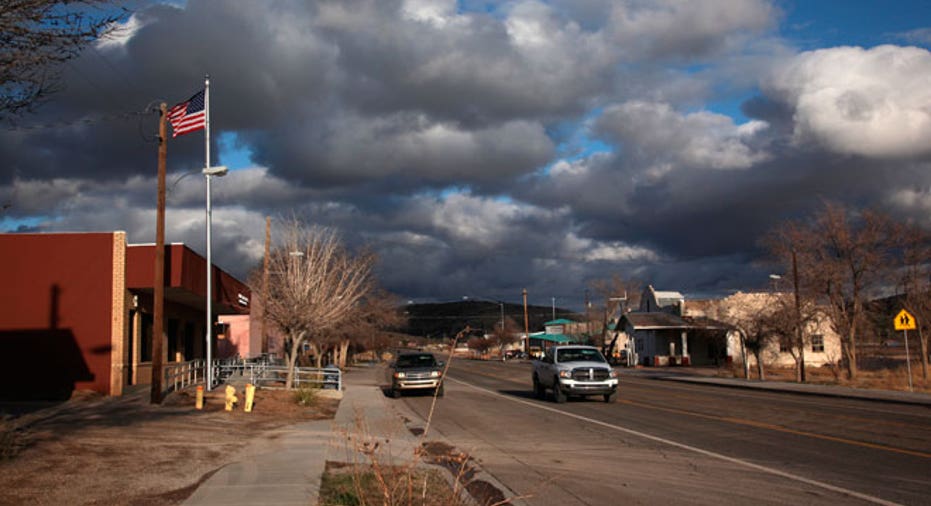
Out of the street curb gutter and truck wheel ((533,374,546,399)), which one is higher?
truck wheel ((533,374,546,399))

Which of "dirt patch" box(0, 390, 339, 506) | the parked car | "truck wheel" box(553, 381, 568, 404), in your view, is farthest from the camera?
the parked car

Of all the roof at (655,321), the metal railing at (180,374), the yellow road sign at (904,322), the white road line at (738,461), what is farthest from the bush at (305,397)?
the roof at (655,321)

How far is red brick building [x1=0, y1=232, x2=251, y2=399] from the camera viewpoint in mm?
24359

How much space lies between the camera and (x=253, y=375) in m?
31.9

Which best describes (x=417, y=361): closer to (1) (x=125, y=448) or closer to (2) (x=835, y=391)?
(2) (x=835, y=391)

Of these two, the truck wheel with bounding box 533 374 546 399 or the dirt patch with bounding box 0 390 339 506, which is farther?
the truck wheel with bounding box 533 374 546 399

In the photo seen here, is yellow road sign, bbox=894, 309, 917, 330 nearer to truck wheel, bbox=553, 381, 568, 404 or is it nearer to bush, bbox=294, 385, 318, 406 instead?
truck wheel, bbox=553, 381, 568, 404

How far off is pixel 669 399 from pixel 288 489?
62.2 ft

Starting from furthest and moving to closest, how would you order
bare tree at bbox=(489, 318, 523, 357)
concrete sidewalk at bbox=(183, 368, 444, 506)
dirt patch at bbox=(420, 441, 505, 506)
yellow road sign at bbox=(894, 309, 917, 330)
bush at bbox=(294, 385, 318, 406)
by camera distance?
bare tree at bbox=(489, 318, 523, 357)
yellow road sign at bbox=(894, 309, 917, 330)
bush at bbox=(294, 385, 318, 406)
dirt patch at bbox=(420, 441, 505, 506)
concrete sidewalk at bbox=(183, 368, 444, 506)

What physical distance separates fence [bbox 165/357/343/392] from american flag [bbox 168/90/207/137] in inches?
303

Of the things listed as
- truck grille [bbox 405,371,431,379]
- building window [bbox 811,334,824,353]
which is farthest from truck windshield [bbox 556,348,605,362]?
building window [bbox 811,334,824,353]

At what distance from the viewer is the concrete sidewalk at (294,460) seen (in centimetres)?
852

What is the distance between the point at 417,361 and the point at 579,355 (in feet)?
25.5

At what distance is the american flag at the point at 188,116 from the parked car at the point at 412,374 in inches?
439
